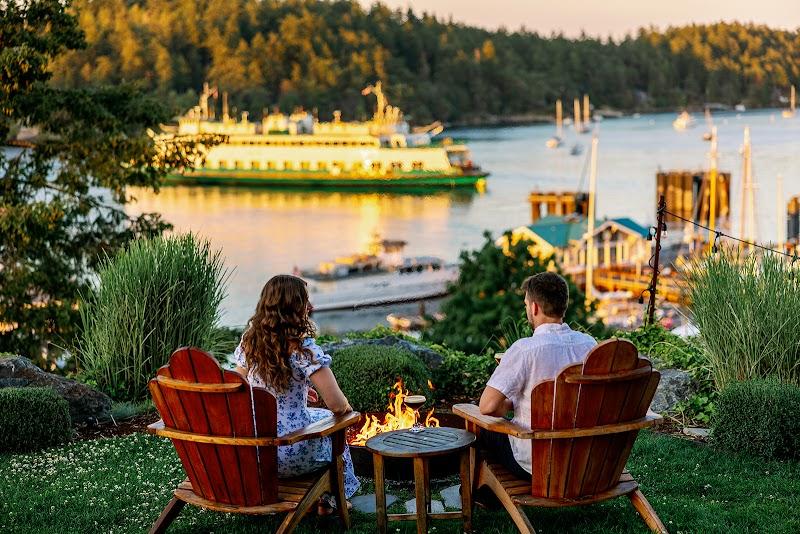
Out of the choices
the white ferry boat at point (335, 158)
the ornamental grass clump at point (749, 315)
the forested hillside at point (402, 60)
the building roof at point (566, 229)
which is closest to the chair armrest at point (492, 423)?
the ornamental grass clump at point (749, 315)

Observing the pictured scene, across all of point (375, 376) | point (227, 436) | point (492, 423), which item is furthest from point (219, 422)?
point (375, 376)

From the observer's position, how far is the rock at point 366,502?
4.12 meters

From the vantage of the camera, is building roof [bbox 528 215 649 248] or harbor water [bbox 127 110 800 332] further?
harbor water [bbox 127 110 800 332]

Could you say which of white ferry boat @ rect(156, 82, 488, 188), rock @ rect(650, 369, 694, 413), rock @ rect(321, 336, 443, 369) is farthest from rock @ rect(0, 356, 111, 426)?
white ferry boat @ rect(156, 82, 488, 188)

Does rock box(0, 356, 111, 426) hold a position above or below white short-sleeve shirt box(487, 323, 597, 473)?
below

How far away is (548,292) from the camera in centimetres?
355

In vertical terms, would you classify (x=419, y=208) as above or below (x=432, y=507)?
below

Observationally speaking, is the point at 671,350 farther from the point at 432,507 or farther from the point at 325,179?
the point at 325,179

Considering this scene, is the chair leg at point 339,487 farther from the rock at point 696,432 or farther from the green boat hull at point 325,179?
the green boat hull at point 325,179

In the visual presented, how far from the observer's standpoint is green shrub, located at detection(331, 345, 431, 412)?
532cm

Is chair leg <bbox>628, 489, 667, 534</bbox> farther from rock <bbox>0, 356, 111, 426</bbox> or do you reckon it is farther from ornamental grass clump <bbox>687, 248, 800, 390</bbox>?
rock <bbox>0, 356, 111, 426</bbox>

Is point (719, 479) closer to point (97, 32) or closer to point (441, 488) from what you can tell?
point (441, 488)

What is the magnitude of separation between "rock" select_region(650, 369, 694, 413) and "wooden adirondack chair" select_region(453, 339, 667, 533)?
6.75 feet

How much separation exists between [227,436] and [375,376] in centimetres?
196
